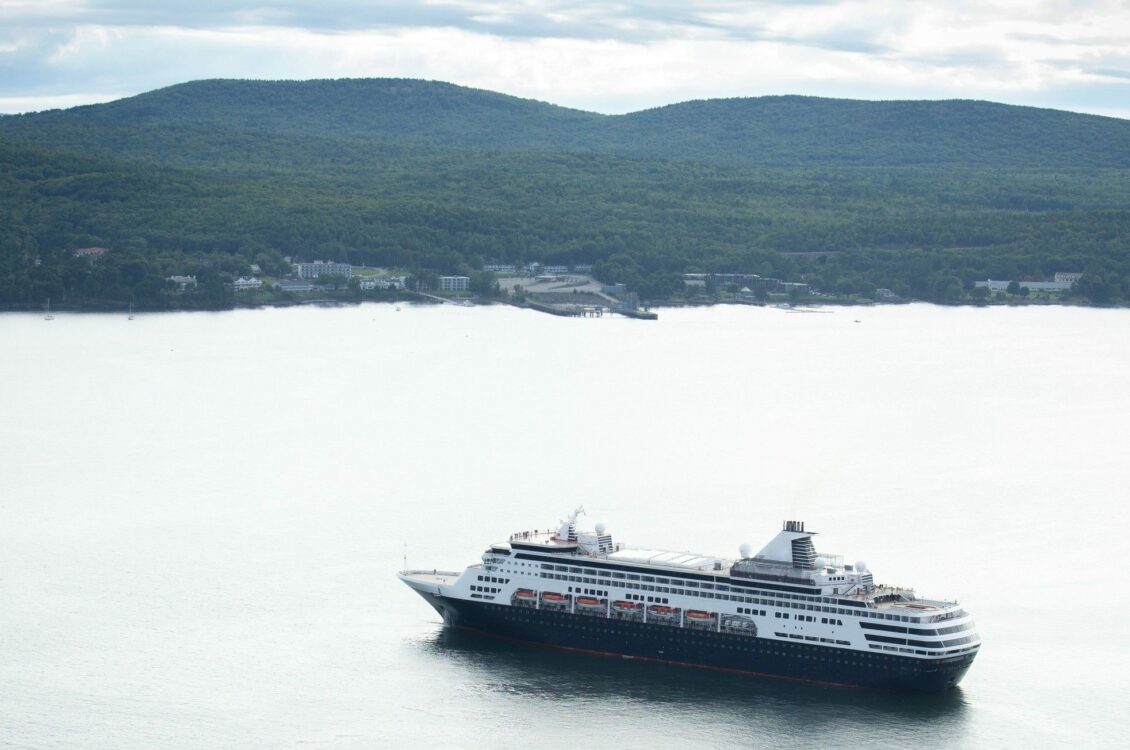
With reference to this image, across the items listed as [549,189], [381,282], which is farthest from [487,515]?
[549,189]

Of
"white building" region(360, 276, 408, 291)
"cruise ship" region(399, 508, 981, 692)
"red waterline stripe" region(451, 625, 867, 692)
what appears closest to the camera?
"cruise ship" region(399, 508, 981, 692)

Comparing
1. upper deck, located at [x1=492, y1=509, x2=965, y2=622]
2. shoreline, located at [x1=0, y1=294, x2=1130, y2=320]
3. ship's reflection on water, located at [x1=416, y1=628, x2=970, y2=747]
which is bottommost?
ship's reflection on water, located at [x1=416, y1=628, x2=970, y2=747]

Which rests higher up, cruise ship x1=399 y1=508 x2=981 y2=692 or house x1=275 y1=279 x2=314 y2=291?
house x1=275 y1=279 x2=314 y2=291

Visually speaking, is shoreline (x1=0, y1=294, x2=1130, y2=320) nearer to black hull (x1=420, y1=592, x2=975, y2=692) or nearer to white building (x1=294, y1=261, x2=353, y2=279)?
white building (x1=294, y1=261, x2=353, y2=279)

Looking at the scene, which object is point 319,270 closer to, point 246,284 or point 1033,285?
point 246,284

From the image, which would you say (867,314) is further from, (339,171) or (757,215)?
(339,171)

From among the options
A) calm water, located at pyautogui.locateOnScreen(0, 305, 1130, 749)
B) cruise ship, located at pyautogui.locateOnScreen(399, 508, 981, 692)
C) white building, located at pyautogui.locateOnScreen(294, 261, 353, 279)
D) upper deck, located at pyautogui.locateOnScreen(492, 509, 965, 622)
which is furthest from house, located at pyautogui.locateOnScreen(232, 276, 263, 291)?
upper deck, located at pyautogui.locateOnScreen(492, 509, 965, 622)

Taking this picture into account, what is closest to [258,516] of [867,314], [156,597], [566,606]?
[156,597]

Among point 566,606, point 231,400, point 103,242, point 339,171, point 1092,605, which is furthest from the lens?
point 339,171
